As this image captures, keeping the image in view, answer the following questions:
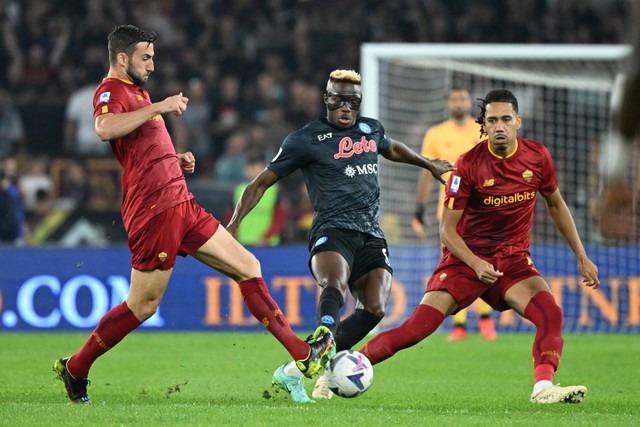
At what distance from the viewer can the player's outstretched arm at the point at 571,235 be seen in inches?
Result: 304

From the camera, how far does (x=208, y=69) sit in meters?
19.6

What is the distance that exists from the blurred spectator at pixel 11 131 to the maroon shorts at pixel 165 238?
11432mm

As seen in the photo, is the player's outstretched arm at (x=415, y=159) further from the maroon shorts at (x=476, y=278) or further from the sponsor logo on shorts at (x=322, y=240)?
the sponsor logo on shorts at (x=322, y=240)

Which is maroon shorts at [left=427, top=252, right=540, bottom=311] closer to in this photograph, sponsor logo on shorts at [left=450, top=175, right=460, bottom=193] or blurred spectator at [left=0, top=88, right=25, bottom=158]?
sponsor logo on shorts at [left=450, top=175, right=460, bottom=193]

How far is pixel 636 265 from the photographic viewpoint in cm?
1389

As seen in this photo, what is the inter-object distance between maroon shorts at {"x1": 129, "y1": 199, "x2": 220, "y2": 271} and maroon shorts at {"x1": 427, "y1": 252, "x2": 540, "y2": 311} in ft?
5.27

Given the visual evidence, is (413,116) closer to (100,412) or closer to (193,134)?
(193,134)

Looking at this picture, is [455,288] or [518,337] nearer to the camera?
[455,288]

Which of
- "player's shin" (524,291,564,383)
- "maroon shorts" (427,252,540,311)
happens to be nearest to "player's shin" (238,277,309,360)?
"maroon shorts" (427,252,540,311)

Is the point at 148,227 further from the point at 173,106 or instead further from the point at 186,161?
the point at 173,106

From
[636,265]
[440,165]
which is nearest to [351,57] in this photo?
[636,265]

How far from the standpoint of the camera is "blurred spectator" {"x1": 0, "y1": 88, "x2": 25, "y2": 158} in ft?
59.4

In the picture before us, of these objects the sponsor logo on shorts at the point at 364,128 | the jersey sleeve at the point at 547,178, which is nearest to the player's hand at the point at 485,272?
the jersey sleeve at the point at 547,178

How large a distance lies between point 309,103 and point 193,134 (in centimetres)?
187
